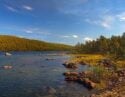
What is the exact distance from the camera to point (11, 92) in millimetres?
49250

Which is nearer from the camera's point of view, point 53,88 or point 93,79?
point 53,88

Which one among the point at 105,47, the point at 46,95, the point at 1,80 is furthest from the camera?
the point at 105,47

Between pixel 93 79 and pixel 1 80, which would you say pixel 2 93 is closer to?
pixel 1 80

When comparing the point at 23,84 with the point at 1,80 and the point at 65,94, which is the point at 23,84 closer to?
the point at 1,80

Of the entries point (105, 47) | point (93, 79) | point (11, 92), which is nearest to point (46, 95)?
point (11, 92)

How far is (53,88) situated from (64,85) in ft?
15.4

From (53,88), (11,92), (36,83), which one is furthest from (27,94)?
(36,83)

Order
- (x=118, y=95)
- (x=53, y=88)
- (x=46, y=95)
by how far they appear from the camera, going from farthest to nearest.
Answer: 1. (x=53, y=88)
2. (x=46, y=95)
3. (x=118, y=95)

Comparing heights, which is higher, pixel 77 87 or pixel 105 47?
pixel 105 47

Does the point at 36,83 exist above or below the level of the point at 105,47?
below

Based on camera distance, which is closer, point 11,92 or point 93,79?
point 11,92

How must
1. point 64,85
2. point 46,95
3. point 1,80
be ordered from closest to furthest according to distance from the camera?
1. point 46,95
2. point 64,85
3. point 1,80

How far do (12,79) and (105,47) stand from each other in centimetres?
13749

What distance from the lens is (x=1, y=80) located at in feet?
205
